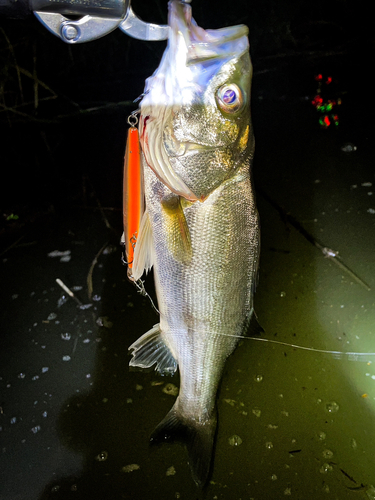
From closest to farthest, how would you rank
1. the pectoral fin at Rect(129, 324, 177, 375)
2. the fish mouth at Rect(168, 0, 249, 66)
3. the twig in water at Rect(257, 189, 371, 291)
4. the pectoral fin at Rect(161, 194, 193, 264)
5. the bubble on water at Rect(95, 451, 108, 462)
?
1. the fish mouth at Rect(168, 0, 249, 66)
2. the pectoral fin at Rect(161, 194, 193, 264)
3. the pectoral fin at Rect(129, 324, 177, 375)
4. the bubble on water at Rect(95, 451, 108, 462)
5. the twig in water at Rect(257, 189, 371, 291)

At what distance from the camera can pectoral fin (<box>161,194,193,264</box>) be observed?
1119mm

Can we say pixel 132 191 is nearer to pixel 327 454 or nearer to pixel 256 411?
pixel 256 411

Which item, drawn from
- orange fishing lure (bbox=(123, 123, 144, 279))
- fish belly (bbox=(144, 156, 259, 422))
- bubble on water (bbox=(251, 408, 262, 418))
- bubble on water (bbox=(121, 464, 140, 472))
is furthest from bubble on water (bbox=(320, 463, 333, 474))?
orange fishing lure (bbox=(123, 123, 144, 279))

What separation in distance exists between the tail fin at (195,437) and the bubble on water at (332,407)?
799mm

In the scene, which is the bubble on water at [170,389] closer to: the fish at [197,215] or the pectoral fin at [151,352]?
the fish at [197,215]

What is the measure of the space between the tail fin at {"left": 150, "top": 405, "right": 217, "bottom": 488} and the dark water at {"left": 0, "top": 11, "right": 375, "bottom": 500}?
33cm

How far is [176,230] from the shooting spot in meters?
1.15

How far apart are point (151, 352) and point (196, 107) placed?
→ 1.02 m

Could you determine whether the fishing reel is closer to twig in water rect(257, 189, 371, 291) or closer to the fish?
the fish

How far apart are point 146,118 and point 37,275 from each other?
1.27m

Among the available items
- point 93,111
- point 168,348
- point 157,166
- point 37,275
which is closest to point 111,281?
point 37,275

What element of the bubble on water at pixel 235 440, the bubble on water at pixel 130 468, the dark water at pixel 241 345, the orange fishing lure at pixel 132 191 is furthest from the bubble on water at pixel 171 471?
the orange fishing lure at pixel 132 191

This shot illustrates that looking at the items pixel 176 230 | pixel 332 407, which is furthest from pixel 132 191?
pixel 332 407

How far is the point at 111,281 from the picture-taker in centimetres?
181
